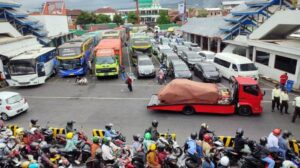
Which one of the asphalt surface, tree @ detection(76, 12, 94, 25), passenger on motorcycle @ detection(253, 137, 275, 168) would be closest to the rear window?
the asphalt surface

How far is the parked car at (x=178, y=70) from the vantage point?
2199 centimetres

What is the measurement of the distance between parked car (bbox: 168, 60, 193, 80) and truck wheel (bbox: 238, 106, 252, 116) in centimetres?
721

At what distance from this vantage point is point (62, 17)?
49781 millimetres

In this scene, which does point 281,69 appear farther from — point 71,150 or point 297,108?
point 71,150

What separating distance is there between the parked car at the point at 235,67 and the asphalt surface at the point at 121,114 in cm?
112

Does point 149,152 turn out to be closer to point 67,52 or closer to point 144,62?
point 144,62

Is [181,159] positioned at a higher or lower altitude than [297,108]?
lower

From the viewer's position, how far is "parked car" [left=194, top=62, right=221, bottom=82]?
871 inches

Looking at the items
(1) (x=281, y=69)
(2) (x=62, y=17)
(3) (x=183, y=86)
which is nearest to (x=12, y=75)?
(3) (x=183, y=86)

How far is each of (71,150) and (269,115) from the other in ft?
37.6

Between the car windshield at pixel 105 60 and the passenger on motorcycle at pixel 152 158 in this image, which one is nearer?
the passenger on motorcycle at pixel 152 158

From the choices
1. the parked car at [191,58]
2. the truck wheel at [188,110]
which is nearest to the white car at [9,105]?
the truck wheel at [188,110]

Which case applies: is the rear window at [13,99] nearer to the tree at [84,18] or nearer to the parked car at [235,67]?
the parked car at [235,67]

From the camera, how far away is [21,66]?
2212cm
